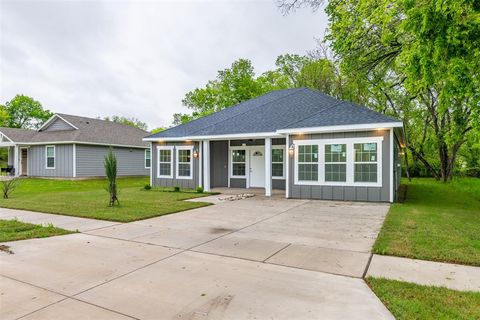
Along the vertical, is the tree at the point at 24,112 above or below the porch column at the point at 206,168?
above

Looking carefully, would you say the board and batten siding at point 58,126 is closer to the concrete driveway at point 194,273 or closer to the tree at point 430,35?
the concrete driveway at point 194,273

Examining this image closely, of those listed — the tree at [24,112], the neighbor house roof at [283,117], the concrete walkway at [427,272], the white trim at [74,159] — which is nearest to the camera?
the concrete walkway at [427,272]

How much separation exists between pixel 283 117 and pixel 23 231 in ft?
34.8

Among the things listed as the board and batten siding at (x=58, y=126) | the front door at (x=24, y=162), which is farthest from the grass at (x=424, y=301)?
the front door at (x=24, y=162)

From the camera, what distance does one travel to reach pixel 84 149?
19922 millimetres

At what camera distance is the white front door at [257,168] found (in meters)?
14.9

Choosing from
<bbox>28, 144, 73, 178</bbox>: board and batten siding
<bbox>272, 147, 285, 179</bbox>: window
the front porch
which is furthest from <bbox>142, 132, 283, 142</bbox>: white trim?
<bbox>28, 144, 73, 178</bbox>: board and batten siding

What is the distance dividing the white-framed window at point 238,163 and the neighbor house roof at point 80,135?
10.3 m

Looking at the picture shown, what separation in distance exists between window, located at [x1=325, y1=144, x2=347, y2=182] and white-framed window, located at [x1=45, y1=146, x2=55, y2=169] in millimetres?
18445

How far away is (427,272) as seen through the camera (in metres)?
3.88

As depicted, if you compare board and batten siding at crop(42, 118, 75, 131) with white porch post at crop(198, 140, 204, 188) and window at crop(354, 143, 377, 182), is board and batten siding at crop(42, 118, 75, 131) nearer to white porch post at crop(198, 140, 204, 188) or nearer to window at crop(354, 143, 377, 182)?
white porch post at crop(198, 140, 204, 188)

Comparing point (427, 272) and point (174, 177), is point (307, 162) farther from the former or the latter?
point (427, 272)

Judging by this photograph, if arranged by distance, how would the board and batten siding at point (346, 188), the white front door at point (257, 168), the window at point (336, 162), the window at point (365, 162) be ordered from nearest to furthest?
1. the board and batten siding at point (346, 188)
2. the window at point (365, 162)
3. the window at point (336, 162)
4. the white front door at point (257, 168)

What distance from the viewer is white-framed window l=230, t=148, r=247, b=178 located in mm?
15363
